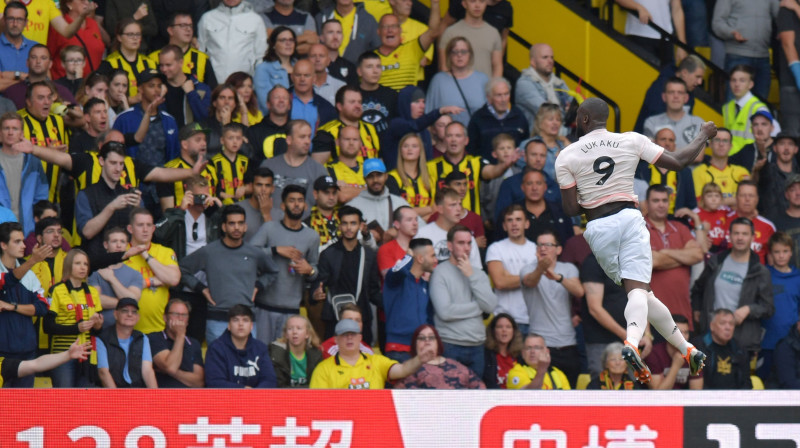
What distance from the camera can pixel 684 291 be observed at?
14.7 meters

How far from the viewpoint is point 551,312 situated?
1437cm

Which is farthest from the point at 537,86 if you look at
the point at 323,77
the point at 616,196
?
the point at 616,196

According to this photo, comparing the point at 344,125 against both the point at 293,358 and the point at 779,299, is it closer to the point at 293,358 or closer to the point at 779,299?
the point at 293,358

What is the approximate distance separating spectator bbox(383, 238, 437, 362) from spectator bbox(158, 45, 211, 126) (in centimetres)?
300

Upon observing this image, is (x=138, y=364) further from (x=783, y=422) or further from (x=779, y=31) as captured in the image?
(x=779, y=31)

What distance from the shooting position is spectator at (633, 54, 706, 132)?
55.9 ft

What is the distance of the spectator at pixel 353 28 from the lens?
1714cm

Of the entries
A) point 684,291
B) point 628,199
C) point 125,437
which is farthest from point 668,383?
point 125,437

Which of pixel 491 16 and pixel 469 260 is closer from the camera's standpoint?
pixel 469 260

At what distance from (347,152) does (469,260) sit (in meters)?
1.85

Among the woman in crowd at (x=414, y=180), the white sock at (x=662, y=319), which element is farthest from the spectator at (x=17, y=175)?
the white sock at (x=662, y=319)

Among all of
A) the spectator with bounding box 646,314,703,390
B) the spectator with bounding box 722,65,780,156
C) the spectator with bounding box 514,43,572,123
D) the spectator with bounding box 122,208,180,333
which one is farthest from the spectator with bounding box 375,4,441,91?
the spectator with bounding box 646,314,703,390

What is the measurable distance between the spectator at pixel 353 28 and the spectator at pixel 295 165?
2493 millimetres

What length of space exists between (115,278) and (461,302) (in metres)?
3.33
